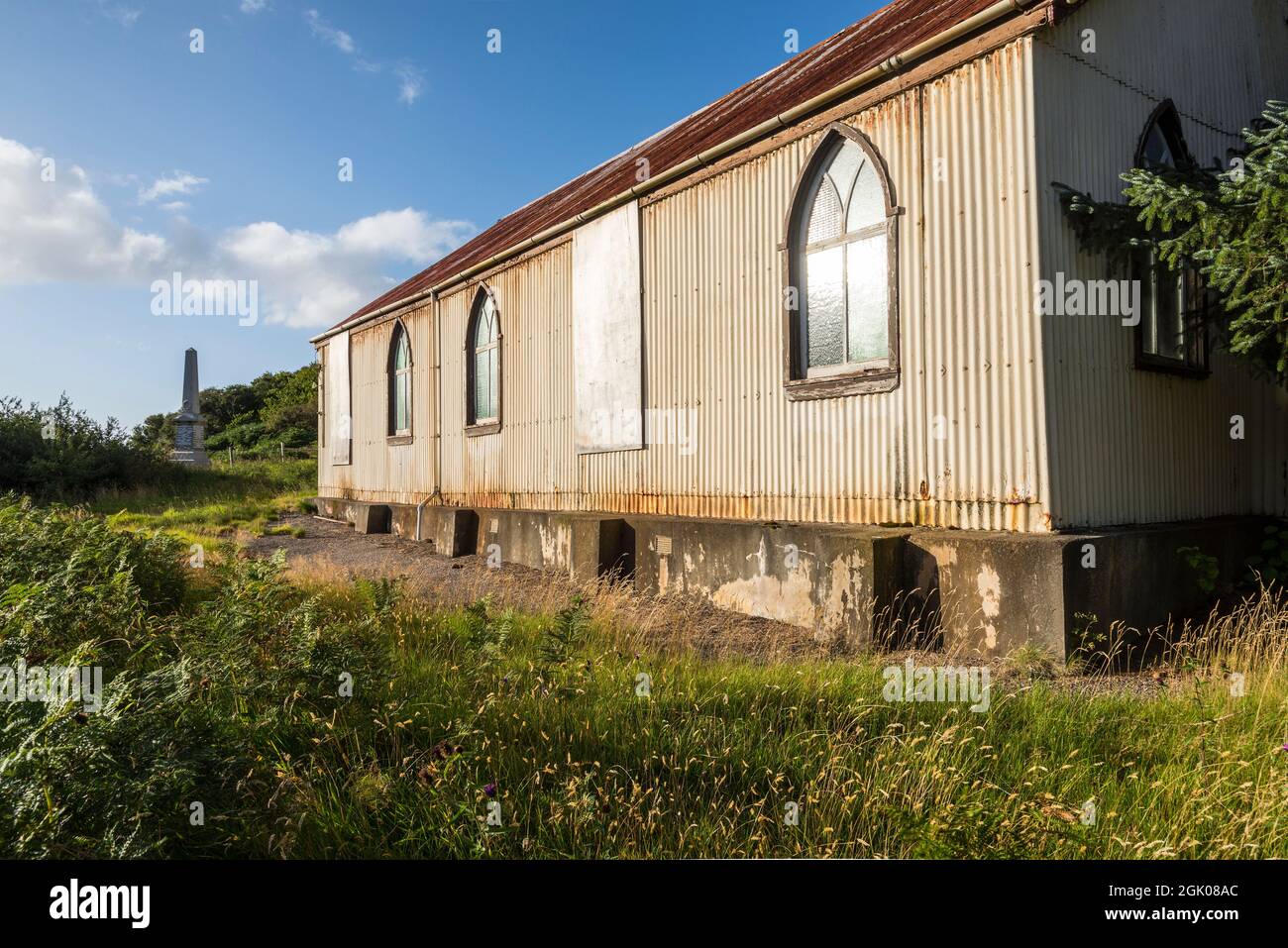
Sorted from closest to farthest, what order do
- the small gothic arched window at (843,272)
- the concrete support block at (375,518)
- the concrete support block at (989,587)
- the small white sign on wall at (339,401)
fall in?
1. the concrete support block at (989,587)
2. the small gothic arched window at (843,272)
3. the concrete support block at (375,518)
4. the small white sign on wall at (339,401)

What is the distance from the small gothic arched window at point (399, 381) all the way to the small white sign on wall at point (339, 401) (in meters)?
2.19

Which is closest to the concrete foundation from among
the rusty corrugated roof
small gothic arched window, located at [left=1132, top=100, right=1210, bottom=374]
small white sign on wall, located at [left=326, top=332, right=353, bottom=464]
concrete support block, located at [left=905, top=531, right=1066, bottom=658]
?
concrete support block, located at [left=905, top=531, right=1066, bottom=658]

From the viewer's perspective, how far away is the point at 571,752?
364 cm

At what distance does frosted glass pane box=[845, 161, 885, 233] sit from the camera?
285 inches

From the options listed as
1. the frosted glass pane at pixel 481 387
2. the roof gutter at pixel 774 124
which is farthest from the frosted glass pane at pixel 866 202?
the frosted glass pane at pixel 481 387

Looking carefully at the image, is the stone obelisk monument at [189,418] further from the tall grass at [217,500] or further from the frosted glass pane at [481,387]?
the frosted glass pane at [481,387]

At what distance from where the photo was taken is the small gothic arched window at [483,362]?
13.1m

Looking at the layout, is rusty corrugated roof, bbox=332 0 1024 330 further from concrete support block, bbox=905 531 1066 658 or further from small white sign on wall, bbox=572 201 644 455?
concrete support block, bbox=905 531 1066 658

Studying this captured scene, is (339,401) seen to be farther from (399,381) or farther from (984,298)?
(984,298)

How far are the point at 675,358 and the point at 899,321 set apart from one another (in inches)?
124

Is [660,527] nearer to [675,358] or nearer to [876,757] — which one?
[675,358]
